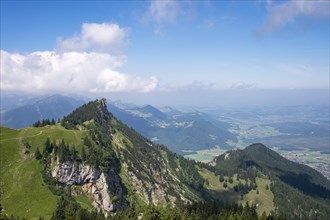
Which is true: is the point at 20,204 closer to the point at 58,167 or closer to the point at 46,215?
the point at 46,215

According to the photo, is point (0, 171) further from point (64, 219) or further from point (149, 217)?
point (149, 217)

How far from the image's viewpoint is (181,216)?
483 ft

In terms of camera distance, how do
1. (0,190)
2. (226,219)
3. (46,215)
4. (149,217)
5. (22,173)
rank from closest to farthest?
(149,217), (226,219), (46,215), (0,190), (22,173)

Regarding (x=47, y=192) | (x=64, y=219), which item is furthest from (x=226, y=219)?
(x=47, y=192)

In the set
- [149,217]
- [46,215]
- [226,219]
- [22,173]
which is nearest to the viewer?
[149,217]

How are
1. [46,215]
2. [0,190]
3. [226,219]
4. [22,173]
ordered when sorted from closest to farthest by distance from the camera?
1. [226,219]
2. [46,215]
3. [0,190]
4. [22,173]

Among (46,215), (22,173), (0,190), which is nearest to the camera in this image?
(46,215)

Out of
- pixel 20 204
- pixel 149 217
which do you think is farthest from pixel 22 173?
pixel 149 217

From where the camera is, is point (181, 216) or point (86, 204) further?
point (86, 204)

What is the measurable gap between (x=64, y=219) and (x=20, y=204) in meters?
40.4

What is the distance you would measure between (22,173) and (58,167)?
58.4ft

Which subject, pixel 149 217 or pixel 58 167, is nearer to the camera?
pixel 149 217

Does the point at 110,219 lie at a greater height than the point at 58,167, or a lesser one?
lesser

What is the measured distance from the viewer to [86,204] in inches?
7648
